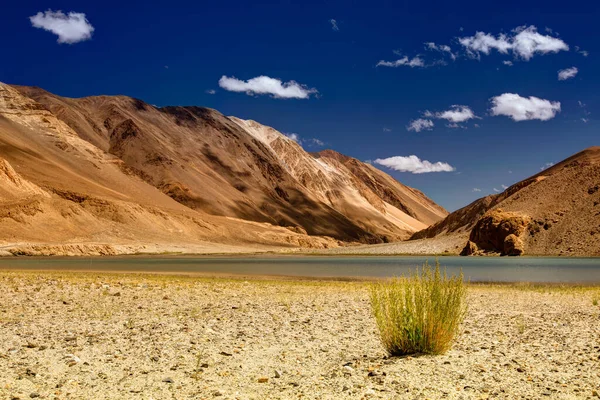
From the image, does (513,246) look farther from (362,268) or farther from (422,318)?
(422,318)

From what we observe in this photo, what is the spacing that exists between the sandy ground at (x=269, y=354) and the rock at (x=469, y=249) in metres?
75.5

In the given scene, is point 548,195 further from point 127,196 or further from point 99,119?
point 99,119

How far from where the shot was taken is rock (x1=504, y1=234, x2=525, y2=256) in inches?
3223

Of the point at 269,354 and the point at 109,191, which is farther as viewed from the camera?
the point at 109,191

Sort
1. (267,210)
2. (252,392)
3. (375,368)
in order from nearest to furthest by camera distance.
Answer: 1. (252,392)
2. (375,368)
3. (267,210)

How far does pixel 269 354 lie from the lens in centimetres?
1007

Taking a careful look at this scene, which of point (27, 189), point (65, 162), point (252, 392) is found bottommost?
Answer: point (252, 392)

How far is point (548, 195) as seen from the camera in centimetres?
9356

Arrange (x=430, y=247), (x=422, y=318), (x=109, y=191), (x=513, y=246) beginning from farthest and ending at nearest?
(x=109, y=191), (x=430, y=247), (x=513, y=246), (x=422, y=318)

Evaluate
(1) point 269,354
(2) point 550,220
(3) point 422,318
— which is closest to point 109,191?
(2) point 550,220

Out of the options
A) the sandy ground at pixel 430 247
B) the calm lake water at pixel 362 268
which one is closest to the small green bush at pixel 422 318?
the calm lake water at pixel 362 268

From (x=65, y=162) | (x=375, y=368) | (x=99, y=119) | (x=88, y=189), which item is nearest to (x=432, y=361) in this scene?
(x=375, y=368)

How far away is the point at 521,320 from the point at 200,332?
26.2ft

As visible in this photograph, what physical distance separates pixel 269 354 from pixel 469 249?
86176mm
